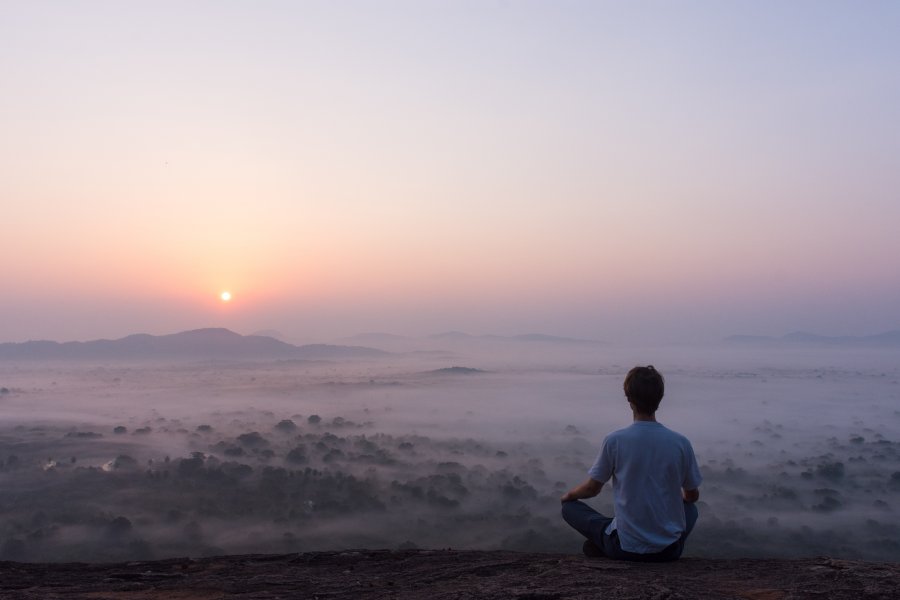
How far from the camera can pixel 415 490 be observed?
15656mm

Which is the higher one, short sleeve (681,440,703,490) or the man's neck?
the man's neck

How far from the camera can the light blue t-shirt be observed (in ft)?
19.4

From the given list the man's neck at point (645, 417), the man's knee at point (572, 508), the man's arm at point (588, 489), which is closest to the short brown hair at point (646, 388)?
the man's neck at point (645, 417)

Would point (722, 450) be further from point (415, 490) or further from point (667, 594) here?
point (667, 594)

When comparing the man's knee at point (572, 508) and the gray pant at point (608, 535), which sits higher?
the man's knee at point (572, 508)

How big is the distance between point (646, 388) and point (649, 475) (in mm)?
823

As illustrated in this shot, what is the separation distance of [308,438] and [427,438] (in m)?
4.30

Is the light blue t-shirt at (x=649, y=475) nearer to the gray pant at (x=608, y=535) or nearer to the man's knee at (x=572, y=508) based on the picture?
the gray pant at (x=608, y=535)

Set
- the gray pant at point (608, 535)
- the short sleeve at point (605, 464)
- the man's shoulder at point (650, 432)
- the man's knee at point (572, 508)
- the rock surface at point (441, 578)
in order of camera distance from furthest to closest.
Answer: the man's knee at point (572, 508)
the gray pant at point (608, 535)
the short sleeve at point (605, 464)
the man's shoulder at point (650, 432)
the rock surface at point (441, 578)

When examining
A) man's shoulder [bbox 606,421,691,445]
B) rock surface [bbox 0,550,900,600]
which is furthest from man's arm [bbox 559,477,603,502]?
rock surface [bbox 0,550,900,600]

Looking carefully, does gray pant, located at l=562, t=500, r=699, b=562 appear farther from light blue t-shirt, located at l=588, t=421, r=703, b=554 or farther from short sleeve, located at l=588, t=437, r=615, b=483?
short sleeve, located at l=588, t=437, r=615, b=483

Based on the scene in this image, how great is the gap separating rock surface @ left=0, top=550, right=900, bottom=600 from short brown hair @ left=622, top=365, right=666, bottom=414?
5.09 ft

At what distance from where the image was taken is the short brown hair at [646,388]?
5914 millimetres

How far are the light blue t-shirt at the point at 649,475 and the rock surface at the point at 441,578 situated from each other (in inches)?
17.3
